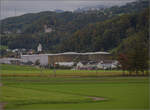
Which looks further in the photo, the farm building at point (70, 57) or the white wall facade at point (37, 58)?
the farm building at point (70, 57)

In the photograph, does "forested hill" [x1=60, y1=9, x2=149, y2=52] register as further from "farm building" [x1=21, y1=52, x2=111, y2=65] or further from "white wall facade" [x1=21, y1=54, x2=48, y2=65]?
"white wall facade" [x1=21, y1=54, x2=48, y2=65]

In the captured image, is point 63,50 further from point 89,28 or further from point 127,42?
point 127,42

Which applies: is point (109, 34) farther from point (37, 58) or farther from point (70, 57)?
point (37, 58)

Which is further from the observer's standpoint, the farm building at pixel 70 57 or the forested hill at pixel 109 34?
the forested hill at pixel 109 34

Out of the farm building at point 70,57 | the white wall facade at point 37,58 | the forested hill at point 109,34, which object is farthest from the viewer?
the forested hill at point 109,34

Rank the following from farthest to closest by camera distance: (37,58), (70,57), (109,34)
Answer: (109,34)
(37,58)
(70,57)

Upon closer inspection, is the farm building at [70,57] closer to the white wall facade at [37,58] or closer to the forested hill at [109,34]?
the white wall facade at [37,58]

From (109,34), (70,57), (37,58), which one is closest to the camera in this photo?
(70,57)

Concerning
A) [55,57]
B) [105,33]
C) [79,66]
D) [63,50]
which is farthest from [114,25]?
[79,66]

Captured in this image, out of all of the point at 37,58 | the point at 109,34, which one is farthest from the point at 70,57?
the point at 109,34

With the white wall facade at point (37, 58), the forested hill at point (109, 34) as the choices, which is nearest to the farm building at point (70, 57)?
the white wall facade at point (37, 58)

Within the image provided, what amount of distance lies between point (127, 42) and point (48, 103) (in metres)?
128

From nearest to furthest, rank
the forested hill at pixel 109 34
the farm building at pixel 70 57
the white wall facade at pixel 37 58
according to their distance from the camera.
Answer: the white wall facade at pixel 37 58 → the farm building at pixel 70 57 → the forested hill at pixel 109 34

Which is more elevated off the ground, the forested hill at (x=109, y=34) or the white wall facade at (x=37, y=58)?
the forested hill at (x=109, y=34)
